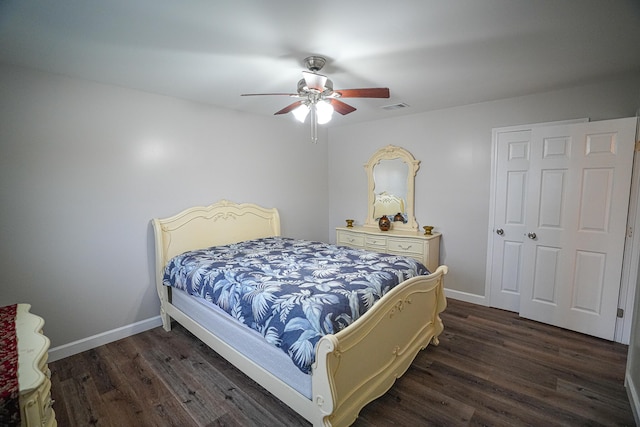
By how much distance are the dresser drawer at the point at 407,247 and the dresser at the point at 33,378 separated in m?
3.50

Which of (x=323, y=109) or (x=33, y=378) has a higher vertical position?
(x=323, y=109)

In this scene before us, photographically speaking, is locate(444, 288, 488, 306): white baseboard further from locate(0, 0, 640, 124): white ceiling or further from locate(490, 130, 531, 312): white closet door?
locate(0, 0, 640, 124): white ceiling

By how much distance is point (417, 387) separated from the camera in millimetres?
2184

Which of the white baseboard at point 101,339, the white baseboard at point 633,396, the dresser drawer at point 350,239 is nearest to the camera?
the white baseboard at point 633,396

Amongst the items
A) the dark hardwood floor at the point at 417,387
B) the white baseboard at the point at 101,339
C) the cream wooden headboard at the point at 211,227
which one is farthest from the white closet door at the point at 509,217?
the white baseboard at the point at 101,339

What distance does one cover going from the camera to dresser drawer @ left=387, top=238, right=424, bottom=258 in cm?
372

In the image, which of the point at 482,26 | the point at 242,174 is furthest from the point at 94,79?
the point at 482,26

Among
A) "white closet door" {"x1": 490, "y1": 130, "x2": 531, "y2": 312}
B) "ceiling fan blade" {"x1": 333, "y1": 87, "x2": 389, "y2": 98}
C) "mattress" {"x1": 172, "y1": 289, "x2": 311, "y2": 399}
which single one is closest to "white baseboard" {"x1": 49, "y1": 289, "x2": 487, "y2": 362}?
"mattress" {"x1": 172, "y1": 289, "x2": 311, "y2": 399}

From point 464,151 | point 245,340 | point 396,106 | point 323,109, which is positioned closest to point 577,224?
point 464,151

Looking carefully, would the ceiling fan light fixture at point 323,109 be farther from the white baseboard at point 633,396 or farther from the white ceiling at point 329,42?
the white baseboard at point 633,396

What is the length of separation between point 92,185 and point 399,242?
138 inches

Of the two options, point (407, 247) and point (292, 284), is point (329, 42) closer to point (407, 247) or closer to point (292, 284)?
point (292, 284)

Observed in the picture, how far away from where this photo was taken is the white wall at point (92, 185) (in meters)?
2.35

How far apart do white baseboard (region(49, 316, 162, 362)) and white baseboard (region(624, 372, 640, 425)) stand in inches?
159
